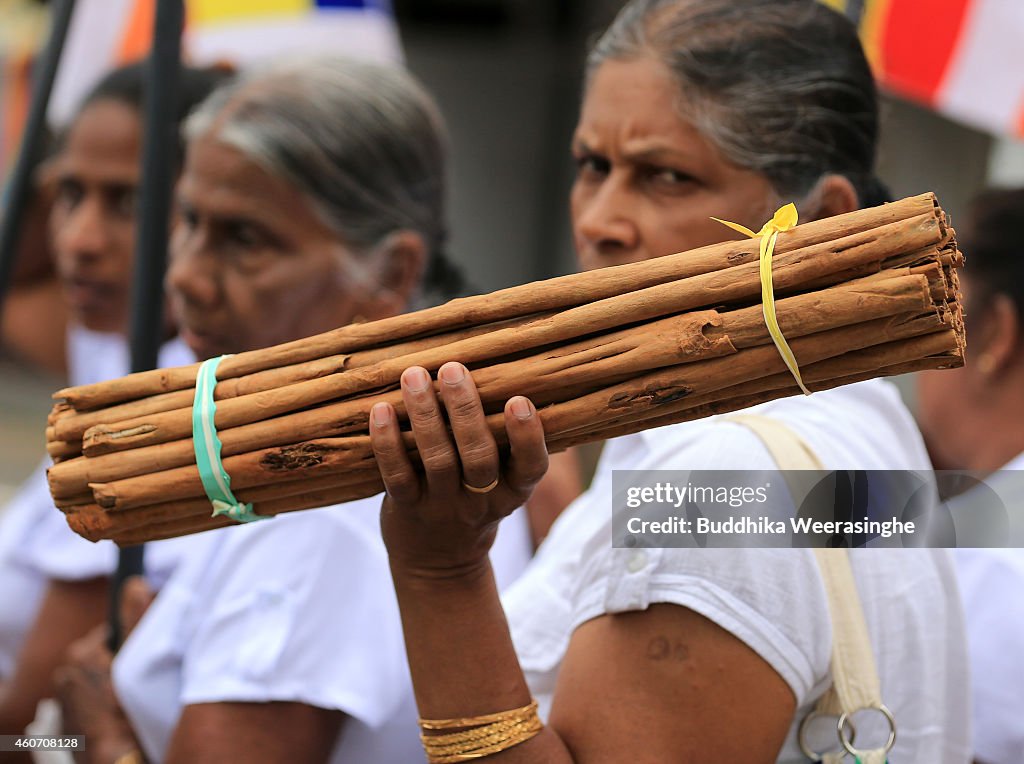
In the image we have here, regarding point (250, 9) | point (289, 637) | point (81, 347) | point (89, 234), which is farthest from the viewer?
point (250, 9)

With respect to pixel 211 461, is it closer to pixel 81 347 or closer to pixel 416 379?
pixel 416 379

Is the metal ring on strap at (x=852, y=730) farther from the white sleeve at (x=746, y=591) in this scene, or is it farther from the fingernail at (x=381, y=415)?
the fingernail at (x=381, y=415)

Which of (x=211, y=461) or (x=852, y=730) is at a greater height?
(x=211, y=461)

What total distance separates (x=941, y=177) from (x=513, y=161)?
18.8 feet

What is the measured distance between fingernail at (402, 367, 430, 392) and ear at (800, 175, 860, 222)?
60 centimetres

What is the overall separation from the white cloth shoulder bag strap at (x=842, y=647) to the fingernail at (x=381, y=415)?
0.43 meters

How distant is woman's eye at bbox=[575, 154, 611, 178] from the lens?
1.59m

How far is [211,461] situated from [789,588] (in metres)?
0.63

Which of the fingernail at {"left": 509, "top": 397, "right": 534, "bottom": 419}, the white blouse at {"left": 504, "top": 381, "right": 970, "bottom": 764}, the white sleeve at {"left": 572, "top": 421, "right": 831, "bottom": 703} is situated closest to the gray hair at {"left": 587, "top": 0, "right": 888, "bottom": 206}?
the white blouse at {"left": 504, "top": 381, "right": 970, "bottom": 764}

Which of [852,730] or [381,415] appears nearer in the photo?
[381,415]

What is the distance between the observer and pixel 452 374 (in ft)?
3.77

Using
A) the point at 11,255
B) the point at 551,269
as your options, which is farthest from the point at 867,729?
the point at 551,269

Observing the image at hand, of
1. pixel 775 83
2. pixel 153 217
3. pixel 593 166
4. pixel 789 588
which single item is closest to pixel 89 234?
pixel 153 217

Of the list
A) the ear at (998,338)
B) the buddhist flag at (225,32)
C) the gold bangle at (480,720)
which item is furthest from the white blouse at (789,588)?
the buddhist flag at (225,32)
